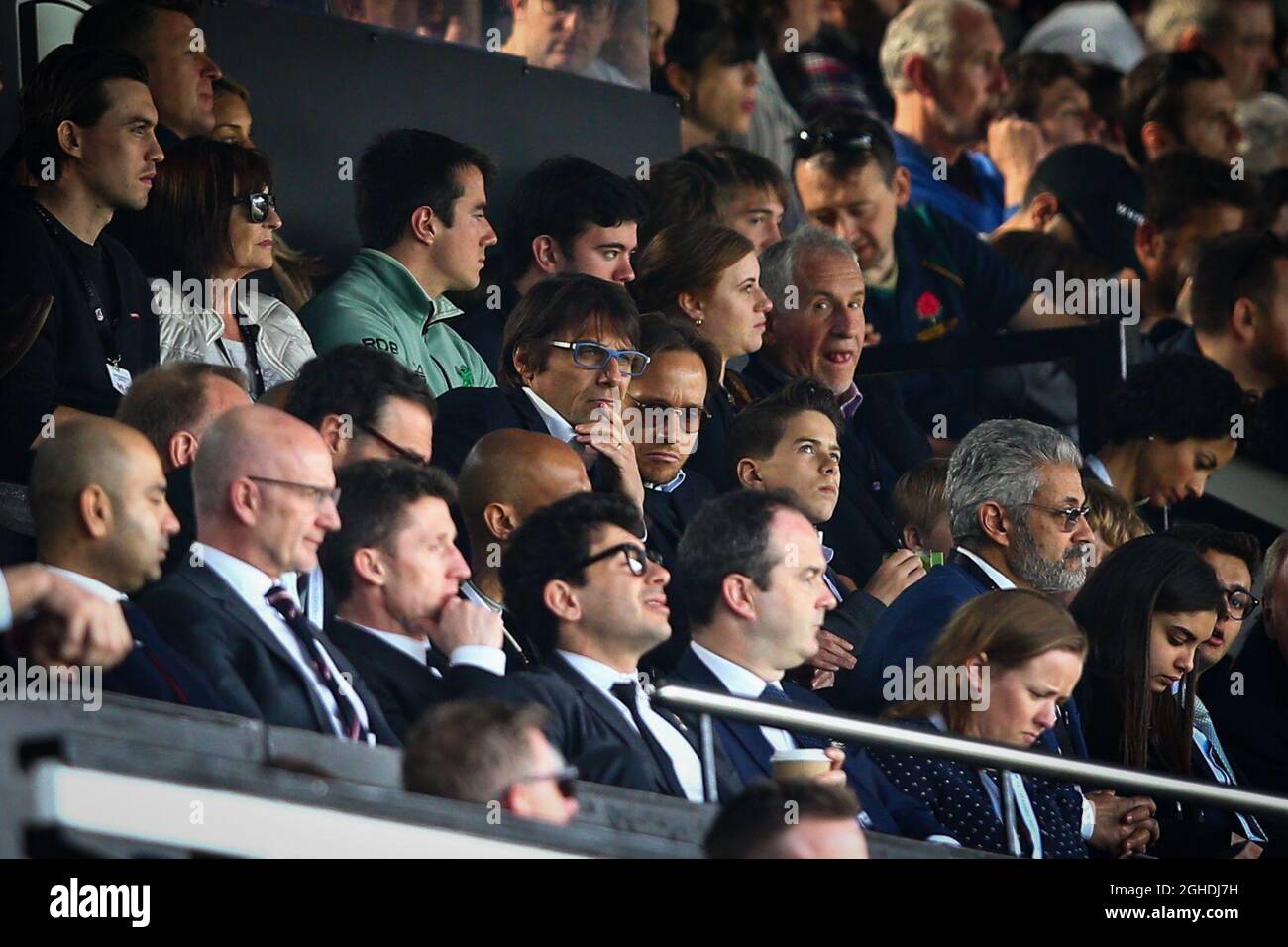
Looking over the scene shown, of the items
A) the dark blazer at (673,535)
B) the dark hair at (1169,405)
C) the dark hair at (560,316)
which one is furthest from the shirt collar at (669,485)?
the dark hair at (1169,405)

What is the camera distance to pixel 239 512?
16.1 ft

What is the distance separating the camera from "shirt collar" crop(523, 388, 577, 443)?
613 cm

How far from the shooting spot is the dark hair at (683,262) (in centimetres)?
705

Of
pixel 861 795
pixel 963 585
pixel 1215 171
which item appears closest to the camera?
pixel 861 795

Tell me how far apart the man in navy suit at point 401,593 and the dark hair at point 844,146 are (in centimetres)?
323

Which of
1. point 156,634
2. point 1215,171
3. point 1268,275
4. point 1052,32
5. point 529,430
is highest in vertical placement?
point 1052,32

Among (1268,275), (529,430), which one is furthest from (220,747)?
(1268,275)

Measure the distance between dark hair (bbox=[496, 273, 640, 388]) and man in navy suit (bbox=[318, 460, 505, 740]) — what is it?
3.43ft

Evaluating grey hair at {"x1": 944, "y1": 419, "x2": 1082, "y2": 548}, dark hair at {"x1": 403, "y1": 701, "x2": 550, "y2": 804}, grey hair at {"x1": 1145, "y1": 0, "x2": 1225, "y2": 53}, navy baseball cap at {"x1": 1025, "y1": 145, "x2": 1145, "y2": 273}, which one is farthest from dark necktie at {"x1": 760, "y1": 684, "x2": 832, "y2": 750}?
grey hair at {"x1": 1145, "y1": 0, "x2": 1225, "y2": 53}

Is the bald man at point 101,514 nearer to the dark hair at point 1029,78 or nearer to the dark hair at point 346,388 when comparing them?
the dark hair at point 346,388

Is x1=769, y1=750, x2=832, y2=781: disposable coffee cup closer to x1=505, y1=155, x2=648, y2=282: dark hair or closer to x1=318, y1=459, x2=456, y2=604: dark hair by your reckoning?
x1=318, y1=459, x2=456, y2=604: dark hair

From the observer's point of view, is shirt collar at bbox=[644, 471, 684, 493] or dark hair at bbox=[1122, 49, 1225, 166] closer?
shirt collar at bbox=[644, 471, 684, 493]

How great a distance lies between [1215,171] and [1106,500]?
9.20ft
